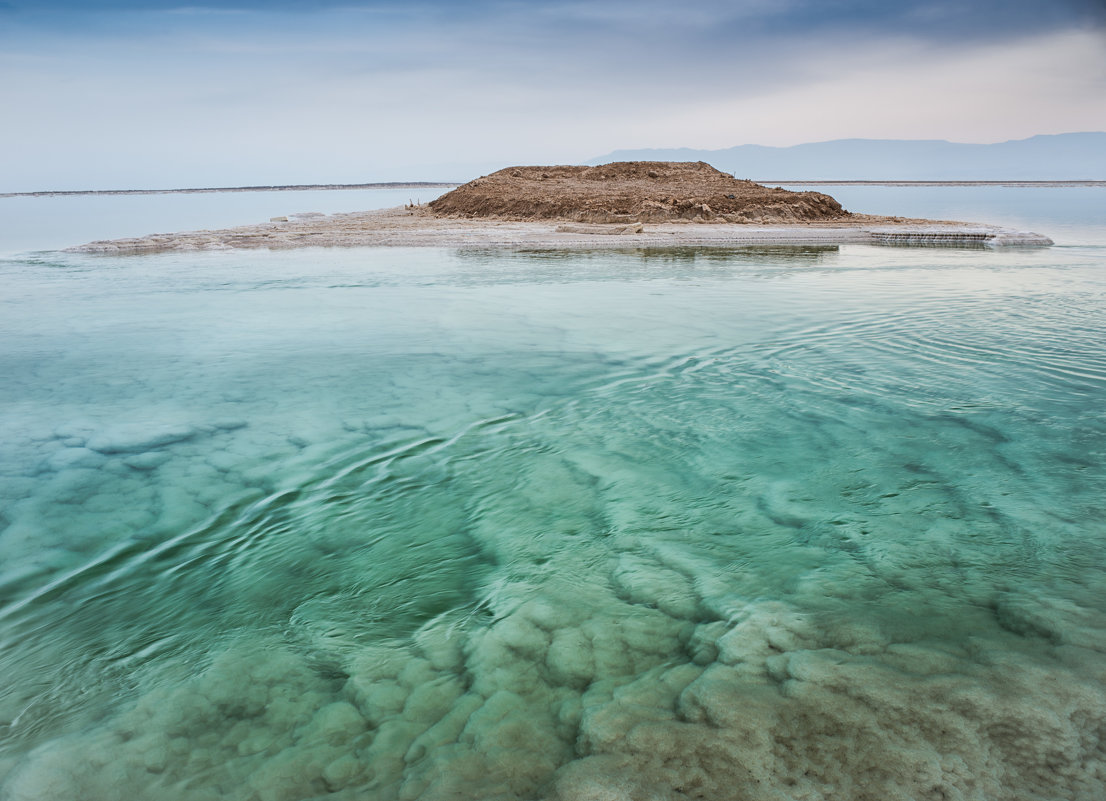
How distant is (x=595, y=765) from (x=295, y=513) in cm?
260

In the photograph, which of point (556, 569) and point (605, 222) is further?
point (605, 222)

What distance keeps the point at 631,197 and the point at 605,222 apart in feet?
11.2

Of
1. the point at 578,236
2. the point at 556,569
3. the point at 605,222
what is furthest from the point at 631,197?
the point at 556,569

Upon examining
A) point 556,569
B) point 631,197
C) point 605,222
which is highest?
point 631,197

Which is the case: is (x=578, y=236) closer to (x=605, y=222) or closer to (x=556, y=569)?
(x=605, y=222)

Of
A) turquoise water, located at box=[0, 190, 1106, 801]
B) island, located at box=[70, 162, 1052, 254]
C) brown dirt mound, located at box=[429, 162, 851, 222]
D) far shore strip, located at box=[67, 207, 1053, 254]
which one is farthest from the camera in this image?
brown dirt mound, located at box=[429, 162, 851, 222]

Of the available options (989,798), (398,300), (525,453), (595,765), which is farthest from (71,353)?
(989,798)

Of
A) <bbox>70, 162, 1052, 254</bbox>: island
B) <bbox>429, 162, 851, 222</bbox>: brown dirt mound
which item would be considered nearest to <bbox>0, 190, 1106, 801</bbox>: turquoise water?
<bbox>70, 162, 1052, 254</bbox>: island

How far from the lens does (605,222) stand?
1073 inches

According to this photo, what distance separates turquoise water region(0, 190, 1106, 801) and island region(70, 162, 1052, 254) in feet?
44.4

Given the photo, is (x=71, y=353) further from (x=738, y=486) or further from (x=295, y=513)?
(x=738, y=486)

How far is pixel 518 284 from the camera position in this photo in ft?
42.5

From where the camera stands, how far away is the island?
20656 mm

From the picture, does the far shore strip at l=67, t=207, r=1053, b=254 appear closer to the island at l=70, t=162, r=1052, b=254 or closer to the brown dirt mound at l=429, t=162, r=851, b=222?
the island at l=70, t=162, r=1052, b=254
